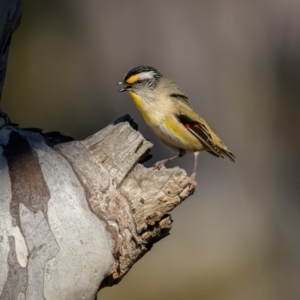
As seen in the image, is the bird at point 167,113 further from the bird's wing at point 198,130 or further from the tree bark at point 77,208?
the tree bark at point 77,208

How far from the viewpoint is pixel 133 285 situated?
5.55 meters

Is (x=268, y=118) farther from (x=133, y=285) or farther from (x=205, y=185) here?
(x=133, y=285)

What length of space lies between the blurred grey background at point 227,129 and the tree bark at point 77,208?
109 inches

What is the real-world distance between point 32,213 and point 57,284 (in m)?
0.27

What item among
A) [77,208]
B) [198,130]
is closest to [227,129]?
[198,130]

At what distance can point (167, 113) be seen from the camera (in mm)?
3340

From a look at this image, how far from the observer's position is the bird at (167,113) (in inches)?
131

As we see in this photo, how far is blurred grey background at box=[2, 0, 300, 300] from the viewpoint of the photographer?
5582mm

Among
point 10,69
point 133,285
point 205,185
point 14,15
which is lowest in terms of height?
point 133,285

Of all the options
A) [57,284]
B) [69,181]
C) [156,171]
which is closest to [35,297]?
[57,284]

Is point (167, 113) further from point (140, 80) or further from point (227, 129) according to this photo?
point (227, 129)

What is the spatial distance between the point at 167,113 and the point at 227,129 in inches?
98.4

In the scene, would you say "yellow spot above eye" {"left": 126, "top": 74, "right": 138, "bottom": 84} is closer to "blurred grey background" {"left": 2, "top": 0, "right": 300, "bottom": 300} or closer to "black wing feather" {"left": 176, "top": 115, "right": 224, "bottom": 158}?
"black wing feather" {"left": 176, "top": 115, "right": 224, "bottom": 158}

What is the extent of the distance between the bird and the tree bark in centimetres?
50
